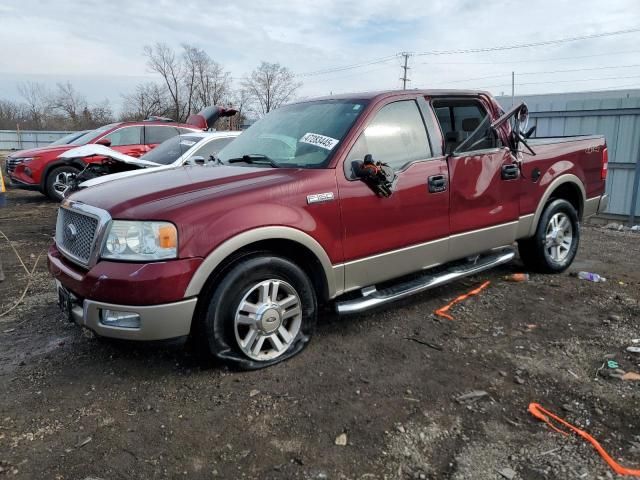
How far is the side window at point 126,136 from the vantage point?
1074cm

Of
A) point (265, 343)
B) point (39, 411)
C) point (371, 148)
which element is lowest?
point (39, 411)

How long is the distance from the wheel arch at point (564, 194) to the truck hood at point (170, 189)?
2.88m

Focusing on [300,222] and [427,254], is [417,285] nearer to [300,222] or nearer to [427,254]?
[427,254]

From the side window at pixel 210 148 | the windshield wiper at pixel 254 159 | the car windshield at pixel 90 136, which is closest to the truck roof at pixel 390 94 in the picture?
the windshield wiper at pixel 254 159

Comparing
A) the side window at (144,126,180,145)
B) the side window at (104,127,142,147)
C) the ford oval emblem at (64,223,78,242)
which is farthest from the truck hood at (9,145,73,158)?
the ford oval emblem at (64,223,78,242)

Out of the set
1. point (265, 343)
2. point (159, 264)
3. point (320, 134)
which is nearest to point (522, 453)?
point (265, 343)

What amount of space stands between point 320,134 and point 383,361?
1.73 m

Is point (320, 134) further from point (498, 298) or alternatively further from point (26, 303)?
point (26, 303)

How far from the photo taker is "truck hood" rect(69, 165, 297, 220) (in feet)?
9.70

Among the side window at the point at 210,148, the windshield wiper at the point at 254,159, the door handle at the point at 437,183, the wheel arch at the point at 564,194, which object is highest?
the side window at the point at 210,148

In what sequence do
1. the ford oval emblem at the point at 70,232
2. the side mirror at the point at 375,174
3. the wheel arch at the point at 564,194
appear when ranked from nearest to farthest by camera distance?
the ford oval emblem at the point at 70,232
the side mirror at the point at 375,174
the wheel arch at the point at 564,194

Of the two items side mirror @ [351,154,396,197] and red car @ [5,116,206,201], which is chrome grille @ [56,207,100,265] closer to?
side mirror @ [351,154,396,197]

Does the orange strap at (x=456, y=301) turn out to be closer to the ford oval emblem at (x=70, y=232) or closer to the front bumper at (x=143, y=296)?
the front bumper at (x=143, y=296)

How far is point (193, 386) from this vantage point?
3.14m
